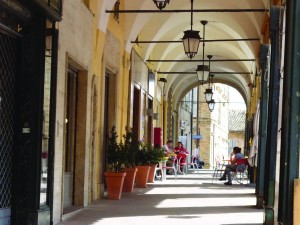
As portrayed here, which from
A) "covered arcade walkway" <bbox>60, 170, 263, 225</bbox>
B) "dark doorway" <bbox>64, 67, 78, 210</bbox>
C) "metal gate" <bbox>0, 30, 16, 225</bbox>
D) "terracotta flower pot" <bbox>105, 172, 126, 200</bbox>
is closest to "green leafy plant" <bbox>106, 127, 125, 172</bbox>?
"terracotta flower pot" <bbox>105, 172, 126, 200</bbox>

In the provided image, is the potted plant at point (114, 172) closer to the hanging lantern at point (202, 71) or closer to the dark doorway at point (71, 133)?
the dark doorway at point (71, 133)

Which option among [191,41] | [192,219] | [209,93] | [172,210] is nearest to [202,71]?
[191,41]

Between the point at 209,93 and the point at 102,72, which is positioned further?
the point at 209,93

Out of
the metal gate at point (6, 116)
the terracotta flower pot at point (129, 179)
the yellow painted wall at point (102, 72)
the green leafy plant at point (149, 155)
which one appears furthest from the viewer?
the green leafy plant at point (149, 155)

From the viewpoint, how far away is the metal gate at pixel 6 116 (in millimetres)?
7676

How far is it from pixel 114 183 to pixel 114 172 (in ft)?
0.92

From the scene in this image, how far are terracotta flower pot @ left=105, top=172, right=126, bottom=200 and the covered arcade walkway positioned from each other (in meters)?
0.21

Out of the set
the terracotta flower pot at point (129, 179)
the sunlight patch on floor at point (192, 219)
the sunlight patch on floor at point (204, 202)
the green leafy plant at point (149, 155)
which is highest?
the green leafy plant at point (149, 155)

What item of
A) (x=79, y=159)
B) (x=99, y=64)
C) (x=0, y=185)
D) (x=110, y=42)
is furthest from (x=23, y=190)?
(x=110, y=42)

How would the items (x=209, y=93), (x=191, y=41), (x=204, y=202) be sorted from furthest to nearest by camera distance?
(x=209, y=93) → (x=191, y=41) → (x=204, y=202)

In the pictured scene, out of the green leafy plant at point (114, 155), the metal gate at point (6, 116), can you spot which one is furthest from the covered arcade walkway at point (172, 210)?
the metal gate at point (6, 116)

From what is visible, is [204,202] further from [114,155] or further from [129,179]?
[129,179]

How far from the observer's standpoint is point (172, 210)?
10.8m

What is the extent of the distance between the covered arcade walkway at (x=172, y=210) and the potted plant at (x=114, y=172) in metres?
0.25
